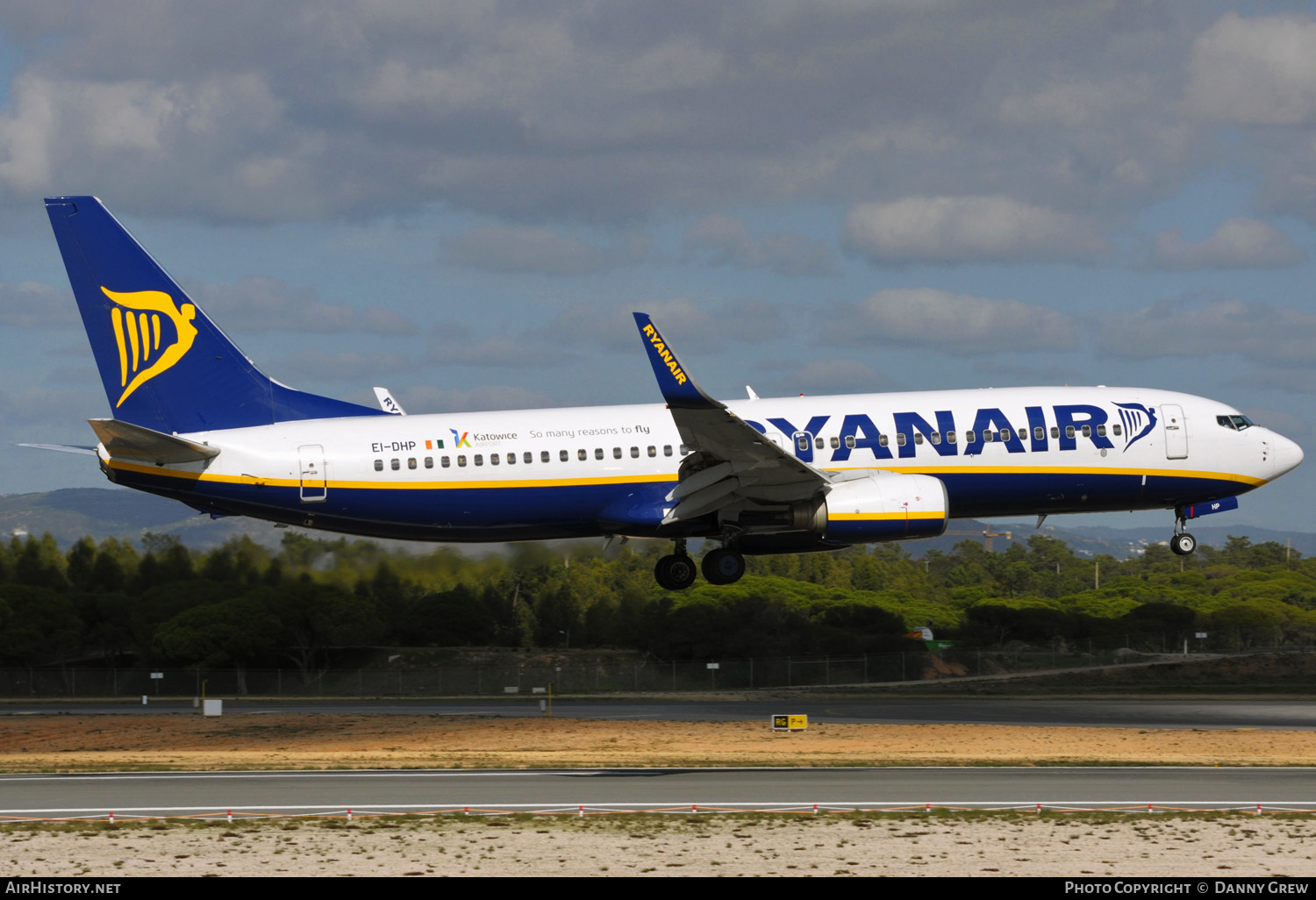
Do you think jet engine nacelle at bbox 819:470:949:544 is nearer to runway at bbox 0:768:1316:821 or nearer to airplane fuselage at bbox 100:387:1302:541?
airplane fuselage at bbox 100:387:1302:541

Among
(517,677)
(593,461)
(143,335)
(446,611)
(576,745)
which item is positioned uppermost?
(143,335)

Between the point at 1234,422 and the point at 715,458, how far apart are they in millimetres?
17426

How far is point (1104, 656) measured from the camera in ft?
286

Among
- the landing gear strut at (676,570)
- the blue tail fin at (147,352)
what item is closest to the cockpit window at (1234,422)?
the landing gear strut at (676,570)

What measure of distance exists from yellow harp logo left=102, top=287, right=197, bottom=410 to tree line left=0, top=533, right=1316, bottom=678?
1274cm

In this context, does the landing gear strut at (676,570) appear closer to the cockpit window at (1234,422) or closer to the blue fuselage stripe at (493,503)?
the blue fuselage stripe at (493,503)

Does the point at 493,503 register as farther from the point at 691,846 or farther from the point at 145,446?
the point at 691,846

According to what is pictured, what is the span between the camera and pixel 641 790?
32156 mm

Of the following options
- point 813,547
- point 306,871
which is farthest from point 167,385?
point 306,871

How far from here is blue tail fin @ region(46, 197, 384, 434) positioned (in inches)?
1699

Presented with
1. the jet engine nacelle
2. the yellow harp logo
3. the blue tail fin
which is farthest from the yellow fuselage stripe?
the yellow harp logo

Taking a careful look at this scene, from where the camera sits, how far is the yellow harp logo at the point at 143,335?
4341 cm

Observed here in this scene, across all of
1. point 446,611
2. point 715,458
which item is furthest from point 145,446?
point 446,611

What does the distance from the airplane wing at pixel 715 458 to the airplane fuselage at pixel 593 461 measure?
0.99 meters
